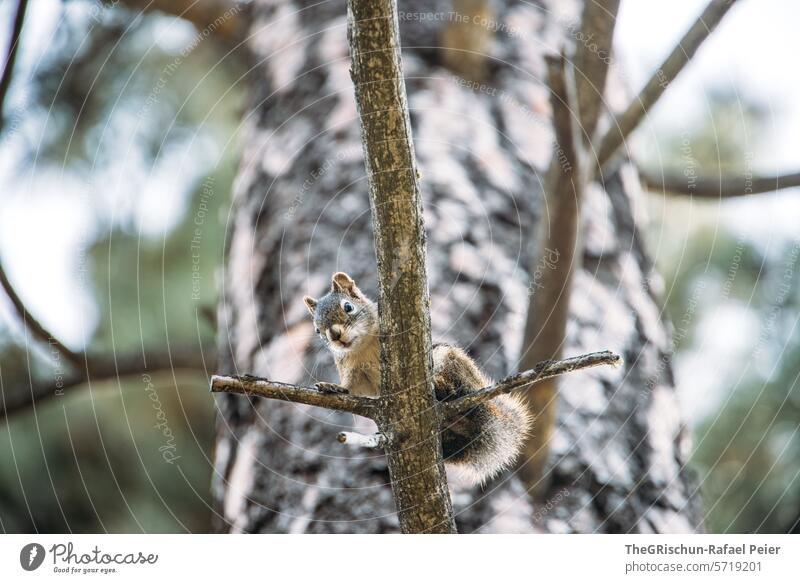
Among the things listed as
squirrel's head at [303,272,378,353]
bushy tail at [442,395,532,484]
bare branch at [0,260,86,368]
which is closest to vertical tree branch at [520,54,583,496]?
bushy tail at [442,395,532,484]

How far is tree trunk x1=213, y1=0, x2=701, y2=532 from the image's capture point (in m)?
0.80

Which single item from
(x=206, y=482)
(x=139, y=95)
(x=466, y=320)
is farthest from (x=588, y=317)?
(x=139, y=95)

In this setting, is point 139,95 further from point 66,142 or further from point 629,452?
point 629,452

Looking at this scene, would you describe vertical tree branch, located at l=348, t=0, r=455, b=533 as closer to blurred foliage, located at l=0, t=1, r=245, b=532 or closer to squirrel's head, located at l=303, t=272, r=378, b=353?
squirrel's head, located at l=303, t=272, r=378, b=353

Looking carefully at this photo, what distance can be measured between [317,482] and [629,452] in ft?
1.08

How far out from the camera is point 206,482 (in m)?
1.31

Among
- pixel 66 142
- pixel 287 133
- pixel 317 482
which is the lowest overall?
pixel 317 482

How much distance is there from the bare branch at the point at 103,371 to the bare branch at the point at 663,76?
1.92 ft

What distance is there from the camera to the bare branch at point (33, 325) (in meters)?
0.94

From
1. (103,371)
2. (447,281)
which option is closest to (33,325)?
(103,371)

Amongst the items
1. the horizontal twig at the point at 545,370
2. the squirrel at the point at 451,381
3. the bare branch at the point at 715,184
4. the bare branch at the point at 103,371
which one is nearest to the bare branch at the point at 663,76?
the bare branch at the point at 715,184

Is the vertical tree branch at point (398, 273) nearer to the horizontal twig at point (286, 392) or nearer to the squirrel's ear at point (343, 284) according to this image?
the horizontal twig at point (286, 392)

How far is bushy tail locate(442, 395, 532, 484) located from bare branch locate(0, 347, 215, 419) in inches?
16.4

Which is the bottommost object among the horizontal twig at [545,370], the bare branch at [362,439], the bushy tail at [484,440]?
the bare branch at [362,439]
